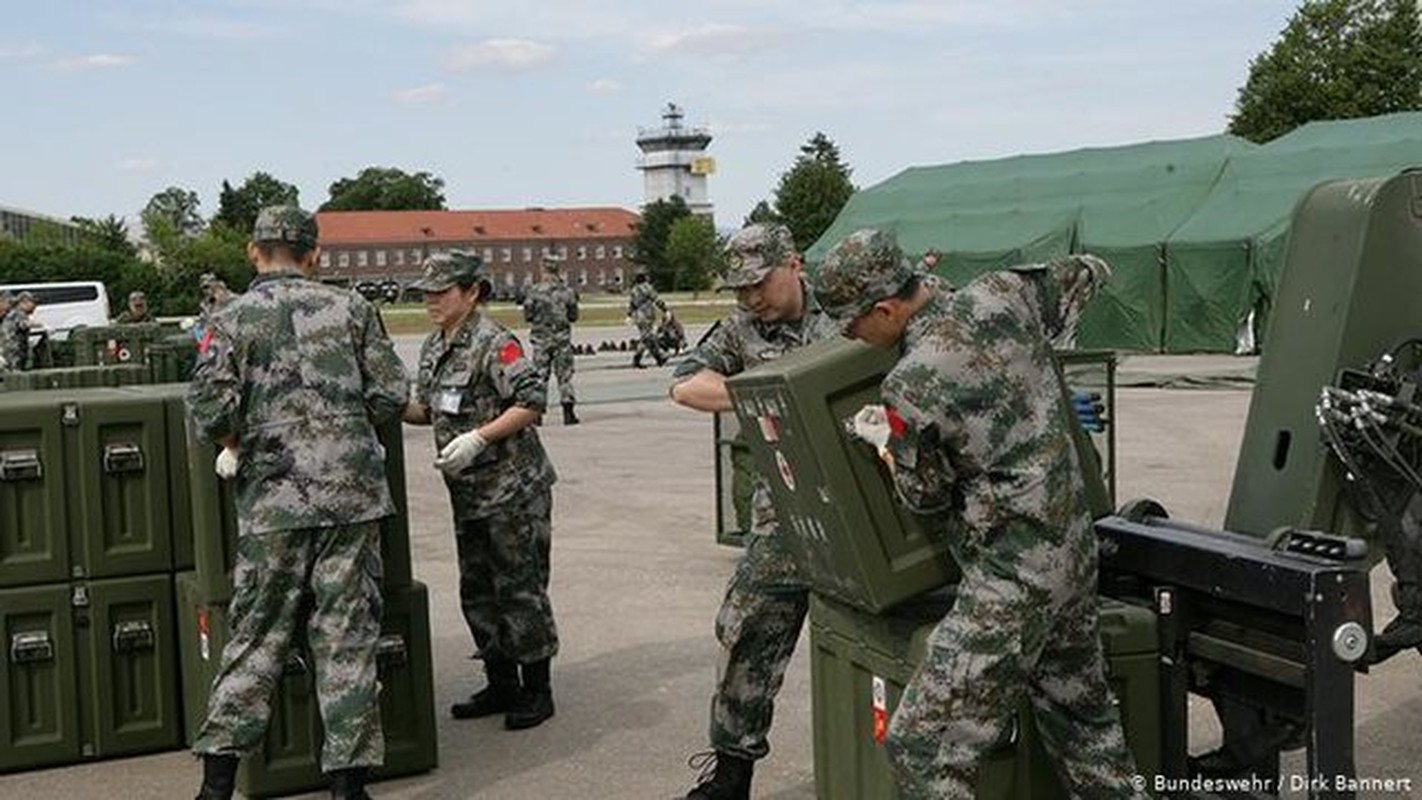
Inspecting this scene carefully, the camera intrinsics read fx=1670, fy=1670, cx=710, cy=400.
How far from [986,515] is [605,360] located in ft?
87.3

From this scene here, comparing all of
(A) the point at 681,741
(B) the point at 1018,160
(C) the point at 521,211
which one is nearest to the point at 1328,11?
(B) the point at 1018,160

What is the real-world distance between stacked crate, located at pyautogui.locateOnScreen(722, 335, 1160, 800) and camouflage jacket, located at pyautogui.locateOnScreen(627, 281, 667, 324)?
2138cm

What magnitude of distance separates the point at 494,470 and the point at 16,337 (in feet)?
50.1

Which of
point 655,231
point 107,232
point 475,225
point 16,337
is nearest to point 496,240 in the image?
point 475,225

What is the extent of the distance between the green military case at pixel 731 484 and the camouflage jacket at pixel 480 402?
8.80 ft

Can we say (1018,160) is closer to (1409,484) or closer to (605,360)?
(605,360)

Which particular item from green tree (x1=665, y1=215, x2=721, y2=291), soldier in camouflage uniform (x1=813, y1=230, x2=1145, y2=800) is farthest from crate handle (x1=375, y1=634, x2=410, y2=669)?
green tree (x1=665, y1=215, x2=721, y2=291)

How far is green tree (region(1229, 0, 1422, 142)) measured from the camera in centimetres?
5391

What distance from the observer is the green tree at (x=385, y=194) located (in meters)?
151

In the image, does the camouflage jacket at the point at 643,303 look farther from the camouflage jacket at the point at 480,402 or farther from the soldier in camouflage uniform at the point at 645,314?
the camouflage jacket at the point at 480,402

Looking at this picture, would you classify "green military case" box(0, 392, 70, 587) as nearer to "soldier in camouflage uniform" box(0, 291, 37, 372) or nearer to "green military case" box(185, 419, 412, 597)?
"green military case" box(185, 419, 412, 597)

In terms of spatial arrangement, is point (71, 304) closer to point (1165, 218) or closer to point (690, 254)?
point (1165, 218)

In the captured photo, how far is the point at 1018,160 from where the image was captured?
34906 mm

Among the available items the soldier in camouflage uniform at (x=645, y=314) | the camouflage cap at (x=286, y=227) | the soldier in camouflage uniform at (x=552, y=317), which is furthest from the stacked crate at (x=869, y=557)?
the soldier in camouflage uniform at (x=645, y=314)
